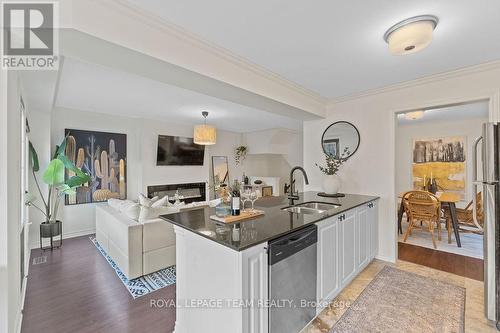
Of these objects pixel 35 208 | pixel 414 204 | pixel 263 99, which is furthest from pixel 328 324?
pixel 35 208

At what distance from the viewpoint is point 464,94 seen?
2.50 meters

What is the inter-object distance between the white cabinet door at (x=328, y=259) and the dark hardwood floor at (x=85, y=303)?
1.34m

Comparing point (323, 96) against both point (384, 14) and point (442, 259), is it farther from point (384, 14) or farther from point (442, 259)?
point (442, 259)

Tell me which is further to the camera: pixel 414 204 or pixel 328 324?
pixel 414 204

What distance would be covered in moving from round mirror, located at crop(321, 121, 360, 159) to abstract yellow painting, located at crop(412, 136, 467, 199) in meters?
3.36

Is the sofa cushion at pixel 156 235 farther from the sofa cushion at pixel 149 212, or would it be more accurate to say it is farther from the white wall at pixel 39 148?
the white wall at pixel 39 148

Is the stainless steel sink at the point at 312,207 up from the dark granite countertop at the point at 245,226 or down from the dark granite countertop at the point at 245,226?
down

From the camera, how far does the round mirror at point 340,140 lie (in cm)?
338

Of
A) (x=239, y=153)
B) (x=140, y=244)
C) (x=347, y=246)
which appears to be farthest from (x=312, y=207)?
(x=239, y=153)

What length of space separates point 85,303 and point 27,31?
2.34 m

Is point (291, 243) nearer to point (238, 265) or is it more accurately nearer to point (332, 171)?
point (238, 265)

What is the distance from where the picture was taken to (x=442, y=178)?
5191mm

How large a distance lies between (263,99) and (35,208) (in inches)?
164

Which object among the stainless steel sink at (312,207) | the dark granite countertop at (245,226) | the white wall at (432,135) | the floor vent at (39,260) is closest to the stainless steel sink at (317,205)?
the stainless steel sink at (312,207)
